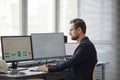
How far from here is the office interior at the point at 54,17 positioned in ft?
12.9

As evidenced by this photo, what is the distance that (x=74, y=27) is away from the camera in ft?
8.54

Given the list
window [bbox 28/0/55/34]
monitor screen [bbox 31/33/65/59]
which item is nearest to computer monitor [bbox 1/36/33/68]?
monitor screen [bbox 31/33/65/59]

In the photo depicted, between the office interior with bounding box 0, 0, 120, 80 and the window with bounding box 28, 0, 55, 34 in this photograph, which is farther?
the window with bounding box 28, 0, 55, 34

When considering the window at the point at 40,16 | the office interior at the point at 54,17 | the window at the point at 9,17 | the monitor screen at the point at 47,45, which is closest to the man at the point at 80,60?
the monitor screen at the point at 47,45

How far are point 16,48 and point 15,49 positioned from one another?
0.02 meters

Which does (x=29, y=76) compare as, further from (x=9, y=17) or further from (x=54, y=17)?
(x=54, y=17)

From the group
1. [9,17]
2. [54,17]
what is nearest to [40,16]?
[54,17]

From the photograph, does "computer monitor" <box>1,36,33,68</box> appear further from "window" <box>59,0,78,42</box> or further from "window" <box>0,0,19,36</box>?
"window" <box>59,0,78,42</box>

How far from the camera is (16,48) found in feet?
10.1

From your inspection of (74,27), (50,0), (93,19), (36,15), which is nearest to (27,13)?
(36,15)

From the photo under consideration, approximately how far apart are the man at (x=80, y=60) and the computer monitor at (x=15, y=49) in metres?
0.66

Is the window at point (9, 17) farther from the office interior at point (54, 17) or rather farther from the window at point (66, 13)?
the window at point (66, 13)

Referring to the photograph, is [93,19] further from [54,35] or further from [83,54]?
[83,54]

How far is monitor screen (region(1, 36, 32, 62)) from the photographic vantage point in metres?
3.00
